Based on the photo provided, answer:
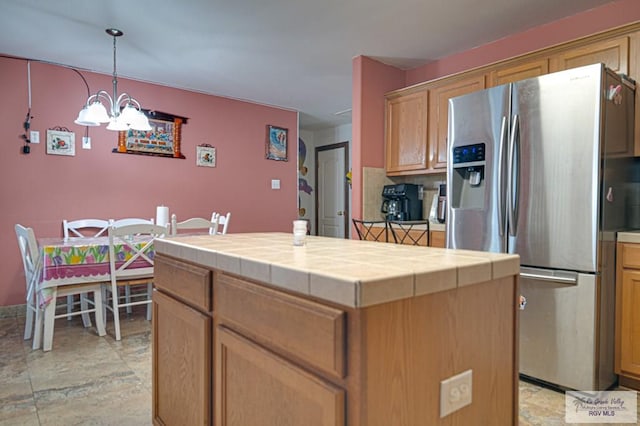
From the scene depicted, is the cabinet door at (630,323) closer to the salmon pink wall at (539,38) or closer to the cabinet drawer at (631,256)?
the cabinet drawer at (631,256)

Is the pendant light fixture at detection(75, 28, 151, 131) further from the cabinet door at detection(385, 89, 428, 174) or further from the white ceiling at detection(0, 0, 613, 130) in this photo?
the cabinet door at detection(385, 89, 428, 174)

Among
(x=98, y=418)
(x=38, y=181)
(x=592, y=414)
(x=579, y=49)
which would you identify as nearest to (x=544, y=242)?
(x=592, y=414)

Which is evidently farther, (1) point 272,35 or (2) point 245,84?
(2) point 245,84

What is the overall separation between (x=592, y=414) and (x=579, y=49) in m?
2.15

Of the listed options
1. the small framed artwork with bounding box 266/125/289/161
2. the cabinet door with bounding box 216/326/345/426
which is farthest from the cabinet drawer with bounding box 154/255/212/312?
the small framed artwork with bounding box 266/125/289/161

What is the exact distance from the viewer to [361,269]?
776 millimetres

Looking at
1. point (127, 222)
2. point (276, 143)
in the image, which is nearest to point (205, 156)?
point (276, 143)

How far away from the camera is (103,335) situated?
2.90 meters

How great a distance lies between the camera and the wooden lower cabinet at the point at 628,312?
2.04m

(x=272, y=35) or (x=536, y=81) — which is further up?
(x=272, y=35)

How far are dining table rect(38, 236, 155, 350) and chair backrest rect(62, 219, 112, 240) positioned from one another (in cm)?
80

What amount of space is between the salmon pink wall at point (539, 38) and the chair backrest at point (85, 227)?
3356 mm

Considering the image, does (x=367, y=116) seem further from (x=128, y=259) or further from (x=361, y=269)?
(x=361, y=269)

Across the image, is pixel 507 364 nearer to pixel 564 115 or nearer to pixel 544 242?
pixel 544 242
